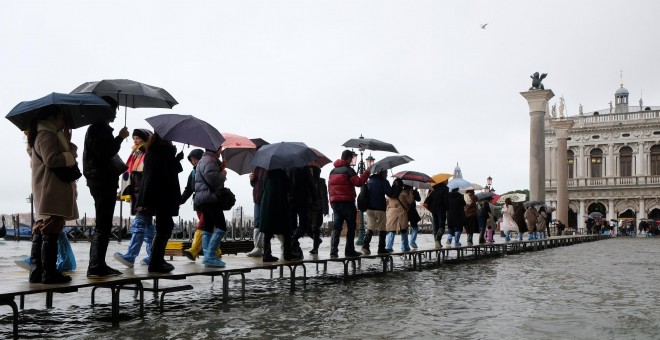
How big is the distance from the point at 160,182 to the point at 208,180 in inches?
50.7

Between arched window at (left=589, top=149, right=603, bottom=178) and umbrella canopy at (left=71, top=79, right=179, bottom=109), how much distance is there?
6438cm

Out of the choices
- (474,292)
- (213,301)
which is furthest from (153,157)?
(474,292)

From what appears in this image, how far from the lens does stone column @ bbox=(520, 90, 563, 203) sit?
35000 millimetres

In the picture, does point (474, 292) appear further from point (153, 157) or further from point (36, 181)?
point (36, 181)

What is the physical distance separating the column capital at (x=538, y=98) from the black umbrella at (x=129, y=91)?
92.7ft

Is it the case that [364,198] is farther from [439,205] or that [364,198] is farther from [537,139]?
[537,139]

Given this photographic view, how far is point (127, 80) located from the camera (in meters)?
9.11

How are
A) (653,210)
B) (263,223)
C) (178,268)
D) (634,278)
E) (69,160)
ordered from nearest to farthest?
(69,160) < (178,268) < (263,223) < (634,278) < (653,210)

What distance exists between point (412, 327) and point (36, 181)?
4.02 meters

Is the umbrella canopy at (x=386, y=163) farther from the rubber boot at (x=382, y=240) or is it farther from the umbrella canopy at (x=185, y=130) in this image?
the umbrella canopy at (x=185, y=130)

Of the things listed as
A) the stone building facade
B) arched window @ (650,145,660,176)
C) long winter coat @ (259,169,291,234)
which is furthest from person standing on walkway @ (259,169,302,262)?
arched window @ (650,145,660,176)

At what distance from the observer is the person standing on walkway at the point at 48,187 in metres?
6.89

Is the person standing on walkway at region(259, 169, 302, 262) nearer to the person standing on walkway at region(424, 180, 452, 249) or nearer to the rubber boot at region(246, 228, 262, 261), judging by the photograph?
the rubber boot at region(246, 228, 262, 261)

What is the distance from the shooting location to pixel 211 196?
368 inches
